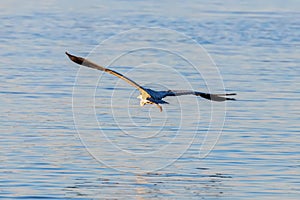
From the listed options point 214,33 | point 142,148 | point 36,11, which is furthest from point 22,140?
point 36,11

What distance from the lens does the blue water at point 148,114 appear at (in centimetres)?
1357

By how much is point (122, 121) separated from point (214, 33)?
14643 mm

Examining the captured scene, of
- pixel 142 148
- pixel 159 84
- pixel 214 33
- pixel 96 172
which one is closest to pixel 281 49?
pixel 214 33

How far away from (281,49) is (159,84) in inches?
310

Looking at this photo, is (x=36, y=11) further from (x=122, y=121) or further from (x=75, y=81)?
(x=122, y=121)

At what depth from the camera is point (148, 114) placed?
18.8 m

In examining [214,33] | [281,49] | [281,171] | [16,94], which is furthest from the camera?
[214,33]

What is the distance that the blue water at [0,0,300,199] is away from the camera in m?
13.6

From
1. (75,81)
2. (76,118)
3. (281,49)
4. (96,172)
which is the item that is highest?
(281,49)

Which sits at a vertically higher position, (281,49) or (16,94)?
(281,49)

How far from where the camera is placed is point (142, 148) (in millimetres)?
15820

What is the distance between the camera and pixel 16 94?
19828 mm

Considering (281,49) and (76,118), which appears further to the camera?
(281,49)

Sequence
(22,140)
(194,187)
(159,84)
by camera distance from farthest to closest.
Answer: (159,84) < (22,140) < (194,187)
